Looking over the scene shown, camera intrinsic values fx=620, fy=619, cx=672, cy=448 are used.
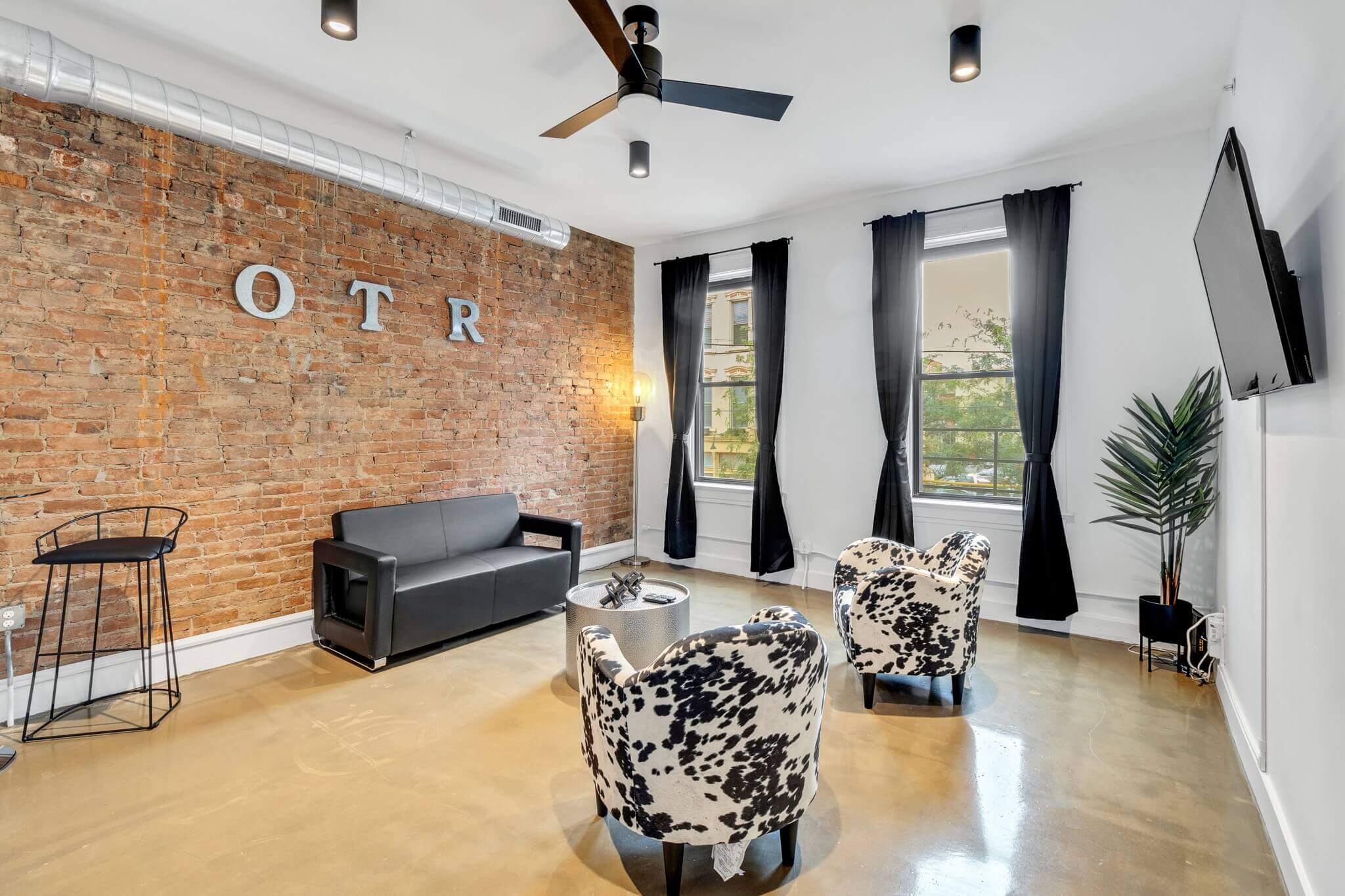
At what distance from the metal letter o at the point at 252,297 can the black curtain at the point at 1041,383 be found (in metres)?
4.80

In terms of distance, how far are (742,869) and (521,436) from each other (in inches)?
159

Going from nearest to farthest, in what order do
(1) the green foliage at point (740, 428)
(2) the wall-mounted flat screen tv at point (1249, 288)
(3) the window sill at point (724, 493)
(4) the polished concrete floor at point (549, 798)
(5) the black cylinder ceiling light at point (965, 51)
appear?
(2) the wall-mounted flat screen tv at point (1249, 288)
(4) the polished concrete floor at point (549, 798)
(5) the black cylinder ceiling light at point (965, 51)
(3) the window sill at point (724, 493)
(1) the green foliage at point (740, 428)

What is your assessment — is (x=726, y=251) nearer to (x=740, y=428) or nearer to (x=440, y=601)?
(x=740, y=428)

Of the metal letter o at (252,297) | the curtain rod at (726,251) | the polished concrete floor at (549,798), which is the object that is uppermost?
the curtain rod at (726,251)

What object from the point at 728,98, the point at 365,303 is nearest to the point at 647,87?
the point at 728,98

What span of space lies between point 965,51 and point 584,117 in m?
1.80

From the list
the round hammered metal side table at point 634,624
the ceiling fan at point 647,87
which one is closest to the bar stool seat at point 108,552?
the round hammered metal side table at point 634,624

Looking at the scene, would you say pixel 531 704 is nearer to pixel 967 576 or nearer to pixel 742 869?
pixel 742 869

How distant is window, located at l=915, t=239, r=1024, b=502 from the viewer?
459cm

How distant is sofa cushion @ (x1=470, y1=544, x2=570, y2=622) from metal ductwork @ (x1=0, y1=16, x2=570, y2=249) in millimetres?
2457

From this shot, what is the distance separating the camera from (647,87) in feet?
8.52

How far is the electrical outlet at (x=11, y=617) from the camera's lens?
2789mm

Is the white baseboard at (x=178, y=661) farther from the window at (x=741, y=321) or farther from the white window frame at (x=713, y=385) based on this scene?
the window at (x=741, y=321)

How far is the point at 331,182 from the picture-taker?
13.5 ft
